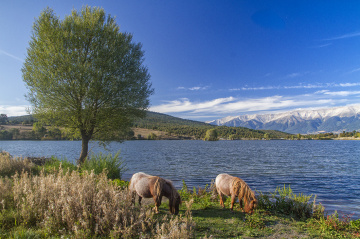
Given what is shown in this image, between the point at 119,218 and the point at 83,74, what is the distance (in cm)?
1310

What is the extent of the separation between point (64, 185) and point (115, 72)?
12.3m

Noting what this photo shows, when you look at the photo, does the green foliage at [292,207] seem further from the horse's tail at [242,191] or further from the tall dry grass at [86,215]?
the tall dry grass at [86,215]

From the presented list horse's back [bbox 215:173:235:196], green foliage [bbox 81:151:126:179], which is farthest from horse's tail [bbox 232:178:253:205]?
green foliage [bbox 81:151:126:179]

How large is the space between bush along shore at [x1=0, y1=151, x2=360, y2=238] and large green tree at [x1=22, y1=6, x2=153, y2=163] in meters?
9.81

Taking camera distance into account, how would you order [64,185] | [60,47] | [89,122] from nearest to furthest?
[64,185] < [60,47] < [89,122]

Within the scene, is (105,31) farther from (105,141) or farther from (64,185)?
(64,185)

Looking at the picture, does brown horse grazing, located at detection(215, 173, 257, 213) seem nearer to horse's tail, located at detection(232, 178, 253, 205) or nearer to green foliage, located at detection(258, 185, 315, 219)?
horse's tail, located at detection(232, 178, 253, 205)

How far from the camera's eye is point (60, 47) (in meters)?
14.9

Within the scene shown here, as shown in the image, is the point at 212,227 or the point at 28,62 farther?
the point at 28,62

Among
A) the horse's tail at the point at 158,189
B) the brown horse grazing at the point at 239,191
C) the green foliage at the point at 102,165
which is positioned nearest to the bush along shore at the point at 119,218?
the brown horse grazing at the point at 239,191

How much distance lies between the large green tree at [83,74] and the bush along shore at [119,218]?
9.81 meters

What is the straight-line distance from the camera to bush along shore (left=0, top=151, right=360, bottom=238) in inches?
193

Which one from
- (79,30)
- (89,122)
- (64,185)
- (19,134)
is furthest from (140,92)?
(19,134)

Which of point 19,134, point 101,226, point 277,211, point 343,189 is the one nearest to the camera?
point 101,226
